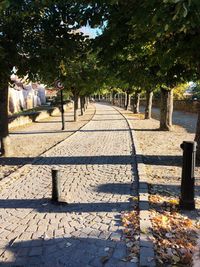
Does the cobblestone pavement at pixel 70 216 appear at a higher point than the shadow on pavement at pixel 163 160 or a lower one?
higher

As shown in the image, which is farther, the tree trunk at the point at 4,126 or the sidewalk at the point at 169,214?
the tree trunk at the point at 4,126

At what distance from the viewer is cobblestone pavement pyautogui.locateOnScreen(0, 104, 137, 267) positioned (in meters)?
4.54

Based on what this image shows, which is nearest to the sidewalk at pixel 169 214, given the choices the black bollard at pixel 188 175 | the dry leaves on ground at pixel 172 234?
the dry leaves on ground at pixel 172 234

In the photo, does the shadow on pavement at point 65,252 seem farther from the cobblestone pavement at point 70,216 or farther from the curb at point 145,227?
the curb at point 145,227

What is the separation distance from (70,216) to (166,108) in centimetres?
1355

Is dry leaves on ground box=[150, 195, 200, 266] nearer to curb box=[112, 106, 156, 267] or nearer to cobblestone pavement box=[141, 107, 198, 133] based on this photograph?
curb box=[112, 106, 156, 267]

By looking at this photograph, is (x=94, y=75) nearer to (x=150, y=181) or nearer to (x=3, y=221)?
(x=150, y=181)

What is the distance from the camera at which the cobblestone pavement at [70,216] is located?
4.54 m

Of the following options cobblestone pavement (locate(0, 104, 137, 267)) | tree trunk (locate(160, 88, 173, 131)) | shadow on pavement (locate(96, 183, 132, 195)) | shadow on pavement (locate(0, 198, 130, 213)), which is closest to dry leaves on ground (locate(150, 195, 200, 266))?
cobblestone pavement (locate(0, 104, 137, 267))

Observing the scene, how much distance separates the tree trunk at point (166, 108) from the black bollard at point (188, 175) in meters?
12.4

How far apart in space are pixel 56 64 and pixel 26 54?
0.73 m

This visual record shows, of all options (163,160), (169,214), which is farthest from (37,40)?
(169,214)

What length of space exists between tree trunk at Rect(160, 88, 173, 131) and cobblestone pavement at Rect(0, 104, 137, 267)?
8.65m

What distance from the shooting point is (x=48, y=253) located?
4617mm
